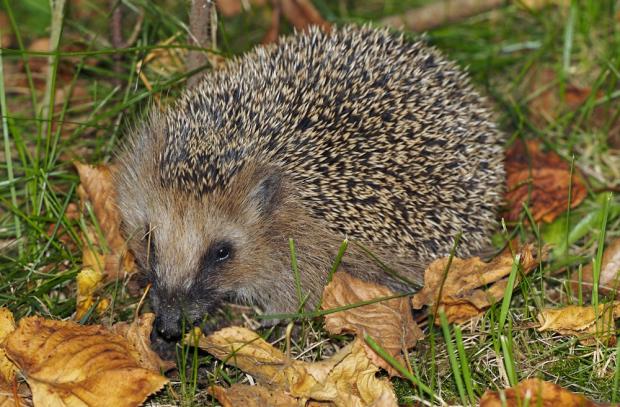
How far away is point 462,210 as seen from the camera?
3844 millimetres

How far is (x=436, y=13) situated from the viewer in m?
5.46

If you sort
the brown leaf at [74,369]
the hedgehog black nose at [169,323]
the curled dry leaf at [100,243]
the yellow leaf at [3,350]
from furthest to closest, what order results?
the curled dry leaf at [100,243]
the hedgehog black nose at [169,323]
the yellow leaf at [3,350]
the brown leaf at [74,369]

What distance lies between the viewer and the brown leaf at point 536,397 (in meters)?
2.74

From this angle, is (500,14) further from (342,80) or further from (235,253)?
(235,253)

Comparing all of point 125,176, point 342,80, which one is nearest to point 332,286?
point 342,80

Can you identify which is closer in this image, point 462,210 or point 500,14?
point 462,210

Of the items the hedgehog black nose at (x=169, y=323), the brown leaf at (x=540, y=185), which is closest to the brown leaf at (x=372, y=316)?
the hedgehog black nose at (x=169, y=323)

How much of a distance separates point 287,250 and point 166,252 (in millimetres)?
544

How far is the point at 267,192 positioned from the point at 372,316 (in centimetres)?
69

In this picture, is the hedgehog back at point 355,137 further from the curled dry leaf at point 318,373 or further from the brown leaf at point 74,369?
the brown leaf at point 74,369

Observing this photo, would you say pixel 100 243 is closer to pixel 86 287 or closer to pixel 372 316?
pixel 86 287

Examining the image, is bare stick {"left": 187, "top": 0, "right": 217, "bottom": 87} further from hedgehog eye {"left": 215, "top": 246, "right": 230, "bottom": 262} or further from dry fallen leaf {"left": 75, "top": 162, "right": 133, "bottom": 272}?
hedgehog eye {"left": 215, "top": 246, "right": 230, "bottom": 262}

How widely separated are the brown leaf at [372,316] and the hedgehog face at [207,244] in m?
0.36

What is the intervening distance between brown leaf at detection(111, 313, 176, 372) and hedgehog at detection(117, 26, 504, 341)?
0.06 meters
